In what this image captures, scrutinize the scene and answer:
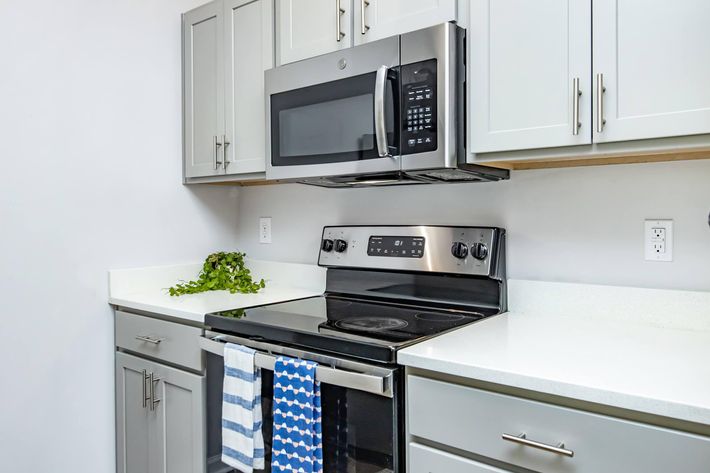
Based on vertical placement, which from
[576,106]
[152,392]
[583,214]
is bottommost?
[152,392]

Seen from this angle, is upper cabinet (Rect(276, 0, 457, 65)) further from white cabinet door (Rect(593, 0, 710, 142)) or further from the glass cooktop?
the glass cooktop

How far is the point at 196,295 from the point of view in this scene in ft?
6.86

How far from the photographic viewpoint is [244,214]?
2.57 meters

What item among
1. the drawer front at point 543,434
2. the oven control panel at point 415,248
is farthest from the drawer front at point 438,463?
the oven control panel at point 415,248

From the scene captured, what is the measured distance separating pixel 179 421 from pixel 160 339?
0.96 ft

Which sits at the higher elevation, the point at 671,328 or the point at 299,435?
the point at 671,328

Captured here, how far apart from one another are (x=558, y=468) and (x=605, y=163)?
35.9 inches

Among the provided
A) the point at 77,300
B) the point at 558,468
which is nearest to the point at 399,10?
the point at 558,468

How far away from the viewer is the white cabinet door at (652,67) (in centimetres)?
114

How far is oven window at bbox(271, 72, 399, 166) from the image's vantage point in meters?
1.61

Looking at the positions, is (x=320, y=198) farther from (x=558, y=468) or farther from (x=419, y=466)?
(x=558, y=468)

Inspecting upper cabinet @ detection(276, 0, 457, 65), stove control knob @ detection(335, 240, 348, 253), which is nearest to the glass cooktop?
stove control knob @ detection(335, 240, 348, 253)

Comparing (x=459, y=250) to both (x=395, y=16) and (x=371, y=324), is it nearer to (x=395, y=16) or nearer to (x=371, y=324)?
(x=371, y=324)

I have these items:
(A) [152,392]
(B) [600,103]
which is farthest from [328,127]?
(A) [152,392]
